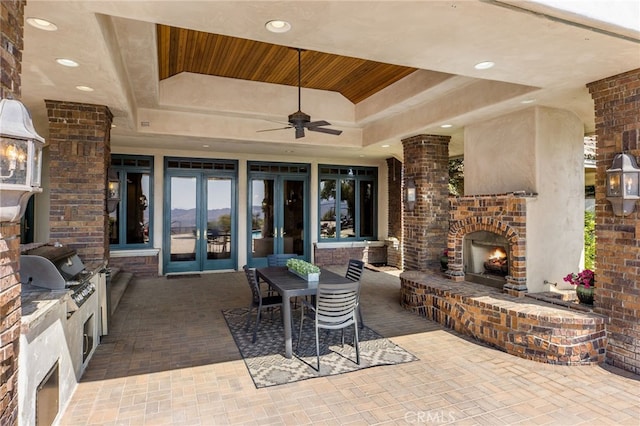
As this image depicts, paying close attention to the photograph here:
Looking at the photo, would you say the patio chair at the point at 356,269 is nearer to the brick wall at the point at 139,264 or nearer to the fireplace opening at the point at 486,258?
the fireplace opening at the point at 486,258

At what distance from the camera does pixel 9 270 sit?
2.03 m

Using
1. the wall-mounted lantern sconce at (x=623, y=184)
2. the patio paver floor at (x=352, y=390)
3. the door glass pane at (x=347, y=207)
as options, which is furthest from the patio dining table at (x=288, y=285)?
the door glass pane at (x=347, y=207)

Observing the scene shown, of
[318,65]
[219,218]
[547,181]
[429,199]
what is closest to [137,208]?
[219,218]

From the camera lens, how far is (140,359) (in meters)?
3.85

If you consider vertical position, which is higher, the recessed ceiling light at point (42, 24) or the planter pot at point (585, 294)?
the recessed ceiling light at point (42, 24)

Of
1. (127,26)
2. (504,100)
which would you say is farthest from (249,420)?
(504,100)

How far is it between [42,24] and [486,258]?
18.7ft

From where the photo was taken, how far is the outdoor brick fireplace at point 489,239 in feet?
15.4

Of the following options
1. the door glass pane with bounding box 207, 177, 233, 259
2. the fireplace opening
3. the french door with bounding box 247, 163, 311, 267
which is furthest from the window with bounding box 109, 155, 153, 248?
the fireplace opening

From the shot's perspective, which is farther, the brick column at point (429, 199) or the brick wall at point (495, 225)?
the brick column at point (429, 199)

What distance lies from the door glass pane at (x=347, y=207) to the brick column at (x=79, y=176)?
6.33 metres

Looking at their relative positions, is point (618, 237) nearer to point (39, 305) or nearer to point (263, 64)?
point (263, 64)

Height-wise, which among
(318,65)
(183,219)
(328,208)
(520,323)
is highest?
(318,65)

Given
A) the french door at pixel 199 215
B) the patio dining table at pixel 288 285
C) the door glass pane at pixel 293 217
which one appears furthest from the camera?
the door glass pane at pixel 293 217
